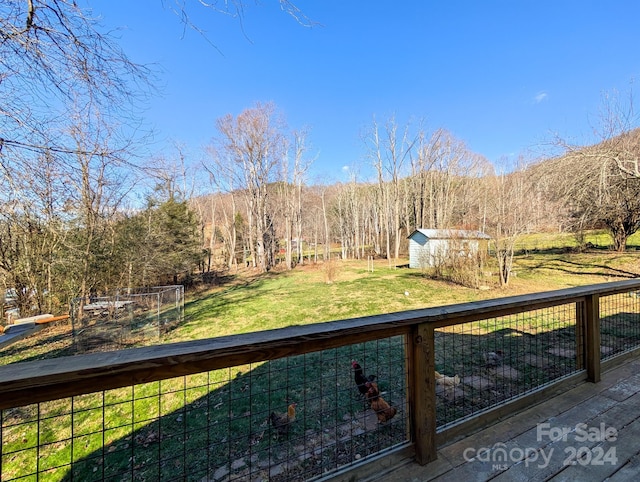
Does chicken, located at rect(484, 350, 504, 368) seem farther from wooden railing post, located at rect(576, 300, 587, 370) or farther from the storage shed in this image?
the storage shed

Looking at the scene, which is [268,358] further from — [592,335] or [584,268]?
[584,268]

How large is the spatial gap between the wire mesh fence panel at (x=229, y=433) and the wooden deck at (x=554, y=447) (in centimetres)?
36

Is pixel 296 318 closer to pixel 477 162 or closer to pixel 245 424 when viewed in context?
pixel 245 424

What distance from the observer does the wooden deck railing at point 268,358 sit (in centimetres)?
86

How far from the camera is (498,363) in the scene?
3727mm

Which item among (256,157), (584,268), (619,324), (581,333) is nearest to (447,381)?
(581,333)

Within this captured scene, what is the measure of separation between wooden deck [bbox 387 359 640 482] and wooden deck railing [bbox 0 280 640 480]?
0.30 feet

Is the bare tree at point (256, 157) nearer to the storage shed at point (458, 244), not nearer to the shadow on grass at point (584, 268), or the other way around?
the storage shed at point (458, 244)

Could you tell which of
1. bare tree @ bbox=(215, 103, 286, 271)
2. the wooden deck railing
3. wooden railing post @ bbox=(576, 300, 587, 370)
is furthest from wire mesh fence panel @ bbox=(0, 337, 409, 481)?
bare tree @ bbox=(215, 103, 286, 271)

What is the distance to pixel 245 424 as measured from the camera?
287 centimetres

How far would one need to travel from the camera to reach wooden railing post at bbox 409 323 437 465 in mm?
1565

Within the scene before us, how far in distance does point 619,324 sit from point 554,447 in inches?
195

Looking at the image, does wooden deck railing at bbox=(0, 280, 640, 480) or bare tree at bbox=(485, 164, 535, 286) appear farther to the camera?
bare tree at bbox=(485, 164, 535, 286)

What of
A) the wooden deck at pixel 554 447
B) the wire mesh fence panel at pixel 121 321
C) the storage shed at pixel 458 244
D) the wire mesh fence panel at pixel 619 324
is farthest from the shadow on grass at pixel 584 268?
the wire mesh fence panel at pixel 121 321
